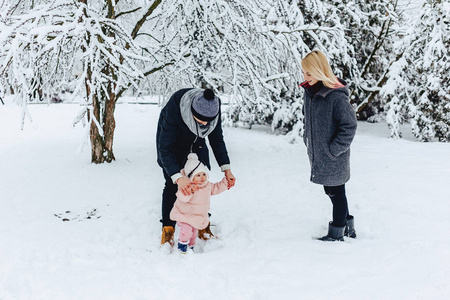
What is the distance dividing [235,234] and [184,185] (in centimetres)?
97

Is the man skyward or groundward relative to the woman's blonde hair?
groundward

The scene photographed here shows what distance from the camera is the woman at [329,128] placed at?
2688mm

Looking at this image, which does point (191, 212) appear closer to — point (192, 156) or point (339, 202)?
point (192, 156)

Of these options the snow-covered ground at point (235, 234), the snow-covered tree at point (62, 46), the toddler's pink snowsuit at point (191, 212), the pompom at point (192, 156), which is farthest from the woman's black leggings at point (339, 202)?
the snow-covered tree at point (62, 46)

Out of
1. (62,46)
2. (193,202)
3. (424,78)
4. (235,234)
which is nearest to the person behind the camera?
(193,202)

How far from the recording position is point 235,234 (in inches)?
132

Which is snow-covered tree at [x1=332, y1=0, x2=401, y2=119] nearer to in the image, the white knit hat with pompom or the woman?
the woman

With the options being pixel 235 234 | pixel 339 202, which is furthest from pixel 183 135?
pixel 339 202

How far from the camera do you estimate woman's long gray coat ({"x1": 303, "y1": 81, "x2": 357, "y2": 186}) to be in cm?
269

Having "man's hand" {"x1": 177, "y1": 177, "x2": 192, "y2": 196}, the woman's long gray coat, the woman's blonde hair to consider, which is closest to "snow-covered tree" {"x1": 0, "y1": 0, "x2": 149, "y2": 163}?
"man's hand" {"x1": 177, "y1": 177, "x2": 192, "y2": 196}

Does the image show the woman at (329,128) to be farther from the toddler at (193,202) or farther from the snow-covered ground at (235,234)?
the toddler at (193,202)

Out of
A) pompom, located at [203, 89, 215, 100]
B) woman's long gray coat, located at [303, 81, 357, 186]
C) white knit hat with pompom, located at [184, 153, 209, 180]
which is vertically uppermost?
pompom, located at [203, 89, 215, 100]

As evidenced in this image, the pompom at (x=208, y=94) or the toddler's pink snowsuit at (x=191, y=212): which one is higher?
the pompom at (x=208, y=94)

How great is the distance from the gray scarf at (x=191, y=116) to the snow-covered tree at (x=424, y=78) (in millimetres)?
7441
